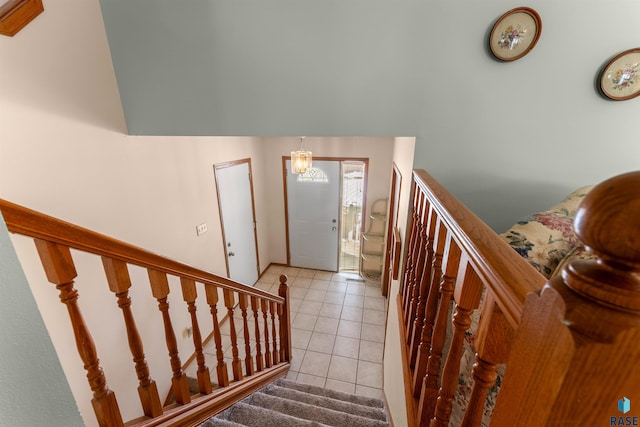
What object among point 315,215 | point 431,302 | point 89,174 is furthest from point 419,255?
point 315,215

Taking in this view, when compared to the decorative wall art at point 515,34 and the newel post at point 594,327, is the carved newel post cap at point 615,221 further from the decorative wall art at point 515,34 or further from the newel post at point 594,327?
the decorative wall art at point 515,34

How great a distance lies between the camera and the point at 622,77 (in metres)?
1.33

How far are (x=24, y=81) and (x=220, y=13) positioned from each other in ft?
3.40

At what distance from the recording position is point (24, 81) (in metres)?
1.30

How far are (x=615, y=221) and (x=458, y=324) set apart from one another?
1.61 ft

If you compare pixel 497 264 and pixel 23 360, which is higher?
pixel 497 264

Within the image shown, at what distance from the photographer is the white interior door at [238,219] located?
3303 mm

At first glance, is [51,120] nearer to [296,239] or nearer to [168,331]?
[168,331]

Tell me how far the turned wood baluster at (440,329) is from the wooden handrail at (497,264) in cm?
8

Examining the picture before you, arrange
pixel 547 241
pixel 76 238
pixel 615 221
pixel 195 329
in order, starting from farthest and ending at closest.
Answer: pixel 195 329
pixel 547 241
pixel 76 238
pixel 615 221

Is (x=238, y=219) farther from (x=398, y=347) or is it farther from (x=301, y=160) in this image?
(x=398, y=347)

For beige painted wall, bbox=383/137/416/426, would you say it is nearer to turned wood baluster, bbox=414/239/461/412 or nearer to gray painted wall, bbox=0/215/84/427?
turned wood baluster, bbox=414/239/461/412

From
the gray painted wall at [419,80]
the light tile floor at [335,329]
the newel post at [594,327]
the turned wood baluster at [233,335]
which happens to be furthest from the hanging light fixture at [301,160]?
the newel post at [594,327]

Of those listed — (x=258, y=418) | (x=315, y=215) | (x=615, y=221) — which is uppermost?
(x=615, y=221)
